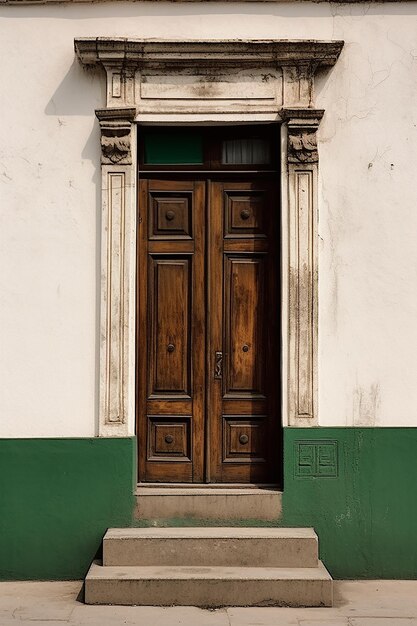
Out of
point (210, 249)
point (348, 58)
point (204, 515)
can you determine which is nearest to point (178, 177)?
point (210, 249)

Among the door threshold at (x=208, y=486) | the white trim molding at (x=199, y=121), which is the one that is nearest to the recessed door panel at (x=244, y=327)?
the white trim molding at (x=199, y=121)

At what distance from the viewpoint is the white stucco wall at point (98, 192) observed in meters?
6.24

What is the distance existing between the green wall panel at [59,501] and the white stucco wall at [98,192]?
0.53 feet

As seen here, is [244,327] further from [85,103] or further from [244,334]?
Result: [85,103]

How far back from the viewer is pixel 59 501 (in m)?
6.16

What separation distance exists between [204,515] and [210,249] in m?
2.11

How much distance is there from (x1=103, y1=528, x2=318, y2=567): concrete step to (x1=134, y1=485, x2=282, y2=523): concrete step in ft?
0.92

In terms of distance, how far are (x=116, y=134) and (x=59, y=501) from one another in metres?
2.90

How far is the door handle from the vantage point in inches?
254

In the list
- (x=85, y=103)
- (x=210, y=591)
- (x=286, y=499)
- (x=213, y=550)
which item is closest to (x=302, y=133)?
(x=85, y=103)

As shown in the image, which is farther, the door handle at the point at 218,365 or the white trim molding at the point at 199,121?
the door handle at the point at 218,365

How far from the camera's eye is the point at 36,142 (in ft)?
20.6

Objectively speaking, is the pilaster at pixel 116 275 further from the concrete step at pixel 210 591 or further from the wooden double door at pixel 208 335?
the concrete step at pixel 210 591

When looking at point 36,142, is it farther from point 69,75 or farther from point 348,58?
point 348,58
